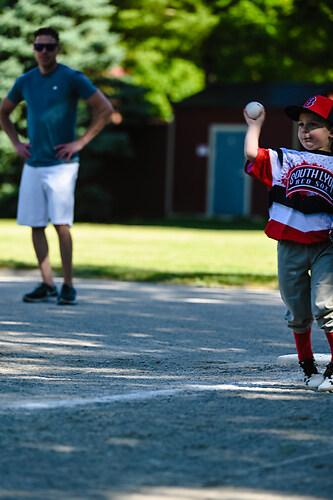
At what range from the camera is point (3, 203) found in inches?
941

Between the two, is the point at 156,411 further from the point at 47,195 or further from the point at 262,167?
the point at 47,195

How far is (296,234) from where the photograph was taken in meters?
4.86

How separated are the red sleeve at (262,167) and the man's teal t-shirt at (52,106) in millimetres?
3324

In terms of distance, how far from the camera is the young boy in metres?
4.85

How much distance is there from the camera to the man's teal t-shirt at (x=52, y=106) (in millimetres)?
8023

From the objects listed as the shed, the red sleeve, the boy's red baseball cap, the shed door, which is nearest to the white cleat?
the red sleeve

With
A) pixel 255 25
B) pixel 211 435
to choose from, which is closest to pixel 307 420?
pixel 211 435

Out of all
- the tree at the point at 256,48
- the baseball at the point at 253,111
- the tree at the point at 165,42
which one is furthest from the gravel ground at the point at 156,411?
the tree at the point at 165,42

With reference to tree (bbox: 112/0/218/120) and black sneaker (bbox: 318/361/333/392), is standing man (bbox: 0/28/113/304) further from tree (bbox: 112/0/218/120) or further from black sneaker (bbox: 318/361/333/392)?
tree (bbox: 112/0/218/120)

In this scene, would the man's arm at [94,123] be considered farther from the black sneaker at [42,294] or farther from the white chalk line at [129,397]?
the white chalk line at [129,397]

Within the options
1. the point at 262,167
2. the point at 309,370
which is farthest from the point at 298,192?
the point at 309,370

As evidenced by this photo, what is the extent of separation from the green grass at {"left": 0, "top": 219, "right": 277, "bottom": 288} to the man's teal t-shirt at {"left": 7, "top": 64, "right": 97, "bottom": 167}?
2501mm

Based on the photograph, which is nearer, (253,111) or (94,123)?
(253,111)

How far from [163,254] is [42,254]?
535 cm
